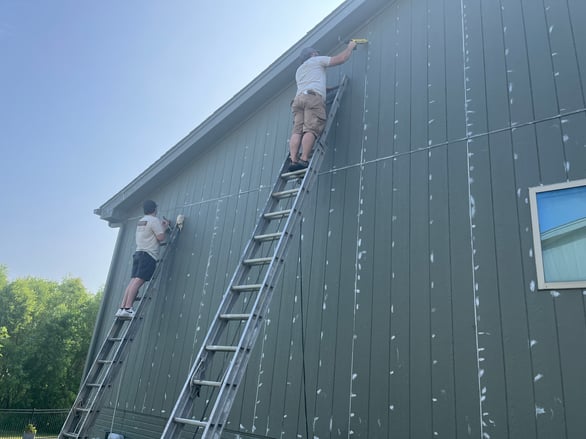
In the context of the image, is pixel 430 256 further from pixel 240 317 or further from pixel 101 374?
pixel 101 374

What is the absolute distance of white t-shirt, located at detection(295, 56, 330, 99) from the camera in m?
5.46

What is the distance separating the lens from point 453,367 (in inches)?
147

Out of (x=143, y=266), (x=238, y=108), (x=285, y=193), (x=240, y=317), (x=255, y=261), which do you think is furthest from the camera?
(x=238, y=108)

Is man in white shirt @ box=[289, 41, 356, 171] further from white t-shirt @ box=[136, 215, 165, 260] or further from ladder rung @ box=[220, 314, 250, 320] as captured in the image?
white t-shirt @ box=[136, 215, 165, 260]

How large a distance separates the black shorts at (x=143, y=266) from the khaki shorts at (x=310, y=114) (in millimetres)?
3102

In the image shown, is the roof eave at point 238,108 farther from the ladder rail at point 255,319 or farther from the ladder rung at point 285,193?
the ladder rung at point 285,193

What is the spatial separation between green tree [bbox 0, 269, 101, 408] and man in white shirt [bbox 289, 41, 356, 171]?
33.8m

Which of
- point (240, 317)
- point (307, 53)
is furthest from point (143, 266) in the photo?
point (307, 53)

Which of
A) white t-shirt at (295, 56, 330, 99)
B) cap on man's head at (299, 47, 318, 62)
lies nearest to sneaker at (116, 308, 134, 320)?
white t-shirt at (295, 56, 330, 99)

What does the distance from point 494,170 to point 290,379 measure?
2.94 metres

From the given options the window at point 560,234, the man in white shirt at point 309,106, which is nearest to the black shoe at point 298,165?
the man in white shirt at point 309,106

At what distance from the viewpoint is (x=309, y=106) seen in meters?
5.34

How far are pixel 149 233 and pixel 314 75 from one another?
3422 mm

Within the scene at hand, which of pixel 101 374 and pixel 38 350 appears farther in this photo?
pixel 38 350
